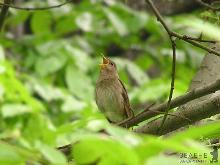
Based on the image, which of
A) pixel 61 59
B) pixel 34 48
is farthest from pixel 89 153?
pixel 34 48

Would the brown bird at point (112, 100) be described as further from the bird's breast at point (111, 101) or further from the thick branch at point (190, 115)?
the thick branch at point (190, 115)

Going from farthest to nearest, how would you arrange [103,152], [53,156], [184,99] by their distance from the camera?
[184,99]
[53,156]
[103,152]

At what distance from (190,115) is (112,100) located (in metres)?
1.64

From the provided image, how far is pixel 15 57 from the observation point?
5.59m

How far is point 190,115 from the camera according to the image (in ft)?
6.31

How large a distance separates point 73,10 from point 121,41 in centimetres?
136

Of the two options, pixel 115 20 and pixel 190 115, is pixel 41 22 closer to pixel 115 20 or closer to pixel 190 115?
pixel 115 20

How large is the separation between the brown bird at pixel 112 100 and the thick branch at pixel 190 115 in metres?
1.47

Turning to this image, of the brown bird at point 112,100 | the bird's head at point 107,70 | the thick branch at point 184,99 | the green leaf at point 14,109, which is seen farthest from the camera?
the bird's head at point 107,70

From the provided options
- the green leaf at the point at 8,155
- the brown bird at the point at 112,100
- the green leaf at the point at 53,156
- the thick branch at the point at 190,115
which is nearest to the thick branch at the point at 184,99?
the thick branch at the point at 190,115

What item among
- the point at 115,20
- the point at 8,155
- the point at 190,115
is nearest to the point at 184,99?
the point at 190,115

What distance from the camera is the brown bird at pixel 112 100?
352 cm

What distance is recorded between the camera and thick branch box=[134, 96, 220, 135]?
185cm

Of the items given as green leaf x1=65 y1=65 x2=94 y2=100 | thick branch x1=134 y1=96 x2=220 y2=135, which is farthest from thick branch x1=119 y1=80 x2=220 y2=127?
green leaf x1=65 y1=65 x2=94 y2=100
